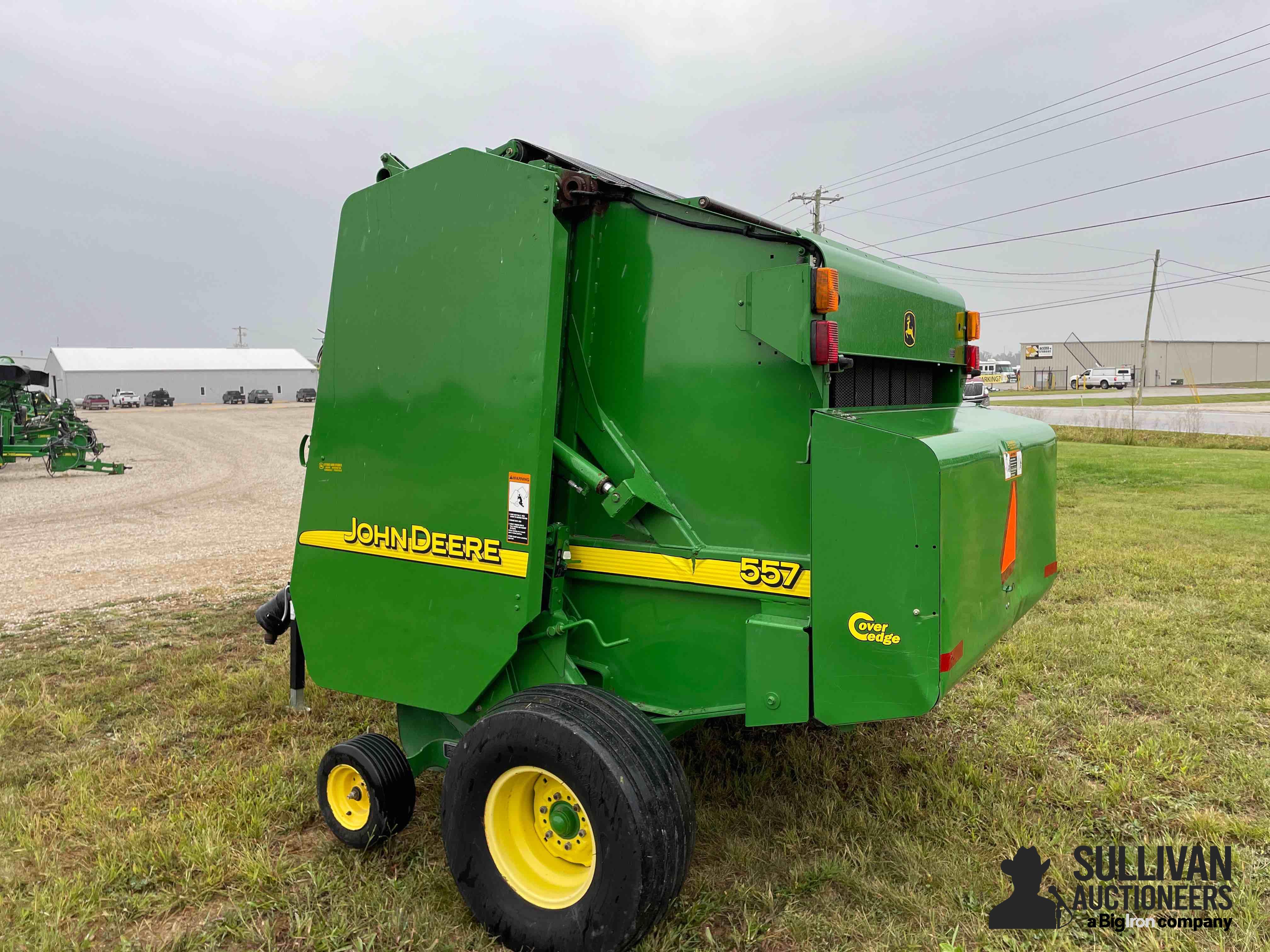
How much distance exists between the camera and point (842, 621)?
2.59m

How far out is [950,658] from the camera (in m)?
2.57

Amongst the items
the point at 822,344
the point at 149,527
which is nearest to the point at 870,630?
the point at 822,344

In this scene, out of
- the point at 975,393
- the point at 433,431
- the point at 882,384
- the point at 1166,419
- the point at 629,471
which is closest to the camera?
the point at 629,471

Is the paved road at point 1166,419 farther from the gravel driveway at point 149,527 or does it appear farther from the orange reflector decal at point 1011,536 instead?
the orange reflector decal at point 1011,536

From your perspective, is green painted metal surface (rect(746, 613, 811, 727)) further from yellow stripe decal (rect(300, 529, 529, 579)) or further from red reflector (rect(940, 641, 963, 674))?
yellow stripe decal (rect(300, 529, 529, 579))

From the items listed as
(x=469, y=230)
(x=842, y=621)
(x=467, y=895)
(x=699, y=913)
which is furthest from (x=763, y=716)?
(x=469, y=230)

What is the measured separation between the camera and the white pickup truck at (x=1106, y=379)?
53062 millimetres

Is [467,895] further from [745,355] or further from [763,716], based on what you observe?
[745,355]

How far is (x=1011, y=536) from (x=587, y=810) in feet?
6.11

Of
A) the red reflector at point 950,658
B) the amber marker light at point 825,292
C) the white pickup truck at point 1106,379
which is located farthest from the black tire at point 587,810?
the white pickup truck at point 1106,379

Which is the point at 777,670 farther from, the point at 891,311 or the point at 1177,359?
the point at 1177,359

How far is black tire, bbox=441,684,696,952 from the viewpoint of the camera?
2.42m

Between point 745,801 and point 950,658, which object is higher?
point 950,658

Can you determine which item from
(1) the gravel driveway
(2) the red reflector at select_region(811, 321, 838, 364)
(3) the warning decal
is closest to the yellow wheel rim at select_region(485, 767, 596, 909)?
(3) the warning decal
